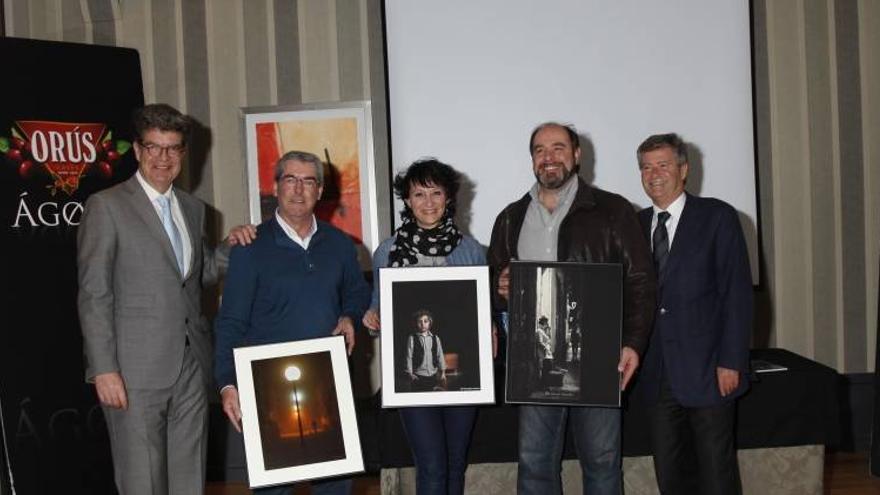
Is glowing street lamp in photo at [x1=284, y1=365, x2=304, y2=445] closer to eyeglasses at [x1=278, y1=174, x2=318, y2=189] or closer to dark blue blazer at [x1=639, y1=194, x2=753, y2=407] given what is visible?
eyeglasses at [x1=278, y1=174, x2=318, y2=189]

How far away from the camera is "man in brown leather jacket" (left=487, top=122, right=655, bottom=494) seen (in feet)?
8.42

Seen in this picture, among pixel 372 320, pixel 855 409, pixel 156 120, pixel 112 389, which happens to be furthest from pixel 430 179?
pixel 855 409

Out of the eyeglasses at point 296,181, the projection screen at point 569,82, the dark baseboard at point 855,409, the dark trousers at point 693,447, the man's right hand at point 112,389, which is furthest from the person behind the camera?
the dark baseboard at point 855,409

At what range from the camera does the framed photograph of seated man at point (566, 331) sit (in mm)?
2498

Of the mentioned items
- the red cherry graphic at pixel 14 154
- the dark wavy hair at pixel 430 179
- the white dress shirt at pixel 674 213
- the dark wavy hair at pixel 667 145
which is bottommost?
the white dress shirt at pixel 674 213

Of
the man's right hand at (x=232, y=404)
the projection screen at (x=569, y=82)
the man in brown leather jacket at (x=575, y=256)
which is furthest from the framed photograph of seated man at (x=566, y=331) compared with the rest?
the projection screen at (x=569, y=82)

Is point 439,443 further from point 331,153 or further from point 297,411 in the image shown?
point 331,153

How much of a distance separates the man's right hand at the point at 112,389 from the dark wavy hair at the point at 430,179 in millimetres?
1072

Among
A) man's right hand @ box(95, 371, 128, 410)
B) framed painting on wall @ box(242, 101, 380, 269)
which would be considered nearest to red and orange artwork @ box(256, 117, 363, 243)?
framed painting on wall @ box(242, 101, 380, 269)

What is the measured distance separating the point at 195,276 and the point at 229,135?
5.53ft

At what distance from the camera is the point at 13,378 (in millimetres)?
3207

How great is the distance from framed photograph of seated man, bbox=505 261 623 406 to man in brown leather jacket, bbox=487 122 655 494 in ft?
0.25

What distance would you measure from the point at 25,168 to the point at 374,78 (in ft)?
5.72

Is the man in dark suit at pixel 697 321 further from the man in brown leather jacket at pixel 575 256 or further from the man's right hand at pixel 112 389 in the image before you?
the man's right hand at pixel 112 389
